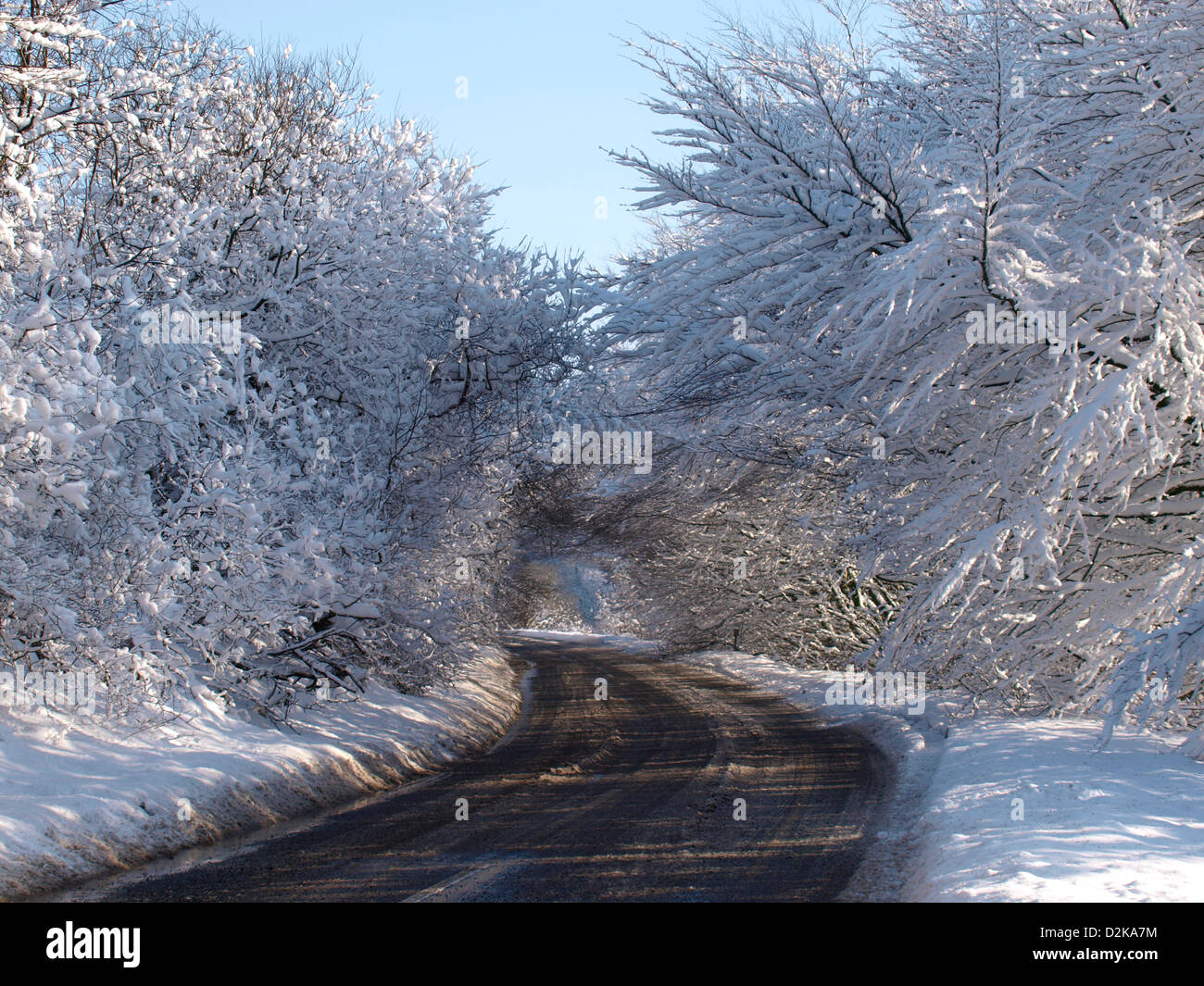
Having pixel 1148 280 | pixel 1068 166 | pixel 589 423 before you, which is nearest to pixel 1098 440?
pixel 1148 280

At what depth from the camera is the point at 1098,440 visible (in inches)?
266

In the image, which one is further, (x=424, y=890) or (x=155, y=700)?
(x=155, y=700)

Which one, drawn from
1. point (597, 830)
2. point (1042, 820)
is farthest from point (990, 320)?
point (597, 830)

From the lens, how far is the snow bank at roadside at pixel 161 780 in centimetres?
667

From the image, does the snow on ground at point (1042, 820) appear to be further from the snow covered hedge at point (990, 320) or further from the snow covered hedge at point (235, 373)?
the snow covered hedge at point (235, 373)

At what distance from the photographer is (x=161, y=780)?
26.9 ft

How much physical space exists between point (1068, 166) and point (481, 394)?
368 inches

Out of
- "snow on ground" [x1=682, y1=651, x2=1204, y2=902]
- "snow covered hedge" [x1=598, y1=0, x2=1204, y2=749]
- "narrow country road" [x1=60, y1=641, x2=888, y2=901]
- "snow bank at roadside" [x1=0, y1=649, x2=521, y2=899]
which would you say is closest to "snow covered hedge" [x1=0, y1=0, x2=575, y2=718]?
"snow bank at roadside" [x1=0, y1=649, x2=521, y2=899]

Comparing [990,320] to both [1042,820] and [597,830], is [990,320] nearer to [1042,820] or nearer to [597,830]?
[1042,820]

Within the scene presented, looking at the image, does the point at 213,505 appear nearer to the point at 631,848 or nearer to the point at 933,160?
the point at 631,848

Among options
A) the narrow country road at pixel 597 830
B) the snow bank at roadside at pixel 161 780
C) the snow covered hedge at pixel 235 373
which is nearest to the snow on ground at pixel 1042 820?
the narrow country road at pixel 597 830

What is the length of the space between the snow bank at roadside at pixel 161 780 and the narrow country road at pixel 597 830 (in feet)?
1.65

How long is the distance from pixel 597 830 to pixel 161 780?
3.73 meters

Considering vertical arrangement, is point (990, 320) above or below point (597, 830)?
above
